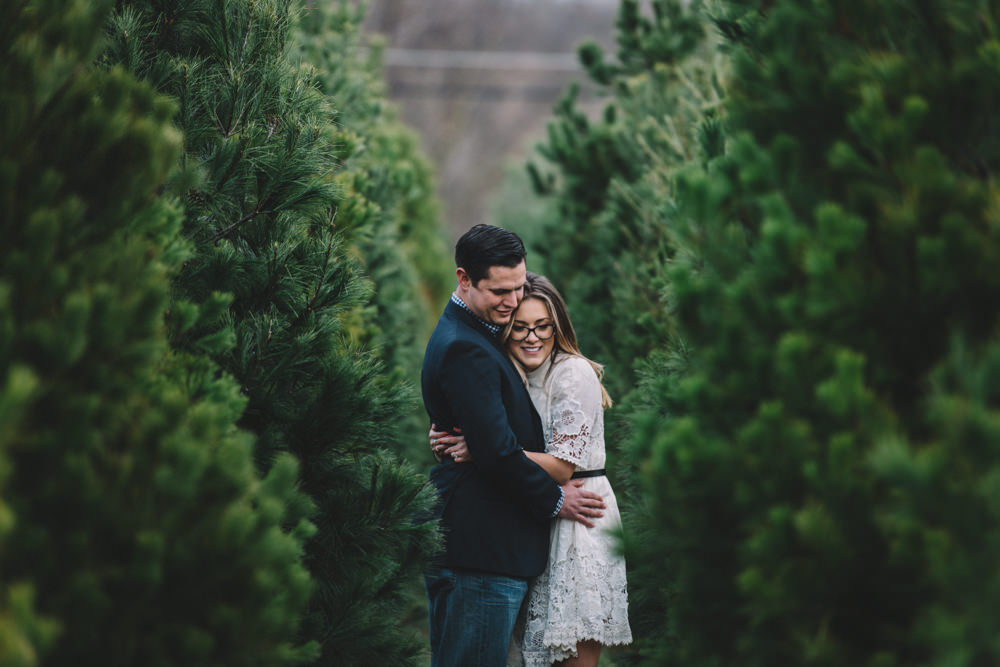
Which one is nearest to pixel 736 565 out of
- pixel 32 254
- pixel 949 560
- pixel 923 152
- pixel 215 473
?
pixel 949 560

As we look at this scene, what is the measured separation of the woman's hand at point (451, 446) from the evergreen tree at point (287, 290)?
40cm

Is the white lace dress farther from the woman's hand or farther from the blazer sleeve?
the woman's hand

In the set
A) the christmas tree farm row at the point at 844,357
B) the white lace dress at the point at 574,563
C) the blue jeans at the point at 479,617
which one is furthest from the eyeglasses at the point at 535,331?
the christmas tree farm row at the point at 844,357

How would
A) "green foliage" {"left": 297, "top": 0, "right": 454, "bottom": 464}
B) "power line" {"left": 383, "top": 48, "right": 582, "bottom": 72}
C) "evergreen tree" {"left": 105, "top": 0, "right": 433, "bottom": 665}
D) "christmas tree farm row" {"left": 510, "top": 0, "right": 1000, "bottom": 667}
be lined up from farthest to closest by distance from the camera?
"power line" {"left": 383, "top": 48, "right": 582, "bottom": 72} → "green foliage" {"left": 297, "top": 0, "right": 454, "bottom": 464} → "evergreen tree" {"left": 105, "top": 0, "right": 433, "bottom": 665} → "christmas tree farm row" {"left": 510, "top": 0, "right": 1000, "bottom": 667}

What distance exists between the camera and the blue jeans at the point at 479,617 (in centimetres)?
346

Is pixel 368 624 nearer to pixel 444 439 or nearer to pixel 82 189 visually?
pixel 444 439

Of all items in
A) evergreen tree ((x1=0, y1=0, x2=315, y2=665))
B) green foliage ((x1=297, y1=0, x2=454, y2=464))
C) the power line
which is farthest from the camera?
the power line

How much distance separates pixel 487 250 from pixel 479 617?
158 centimetres

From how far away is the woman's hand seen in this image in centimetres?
361

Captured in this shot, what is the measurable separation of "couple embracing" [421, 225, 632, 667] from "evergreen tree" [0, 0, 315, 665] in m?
1.37

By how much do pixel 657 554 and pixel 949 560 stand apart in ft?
2.96

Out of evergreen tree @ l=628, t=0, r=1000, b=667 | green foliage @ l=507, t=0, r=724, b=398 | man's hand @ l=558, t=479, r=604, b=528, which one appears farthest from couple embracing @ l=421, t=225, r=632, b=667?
green foliage @ l=507, t=0, r=724, b=398

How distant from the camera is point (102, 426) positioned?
1.87 m

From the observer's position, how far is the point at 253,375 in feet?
9.91
